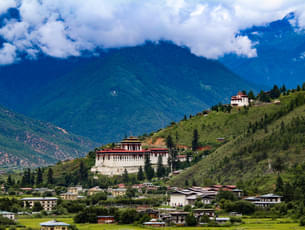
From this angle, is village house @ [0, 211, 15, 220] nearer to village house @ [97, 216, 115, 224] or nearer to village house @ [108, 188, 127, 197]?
village house @ [97, 216, 115, 224]

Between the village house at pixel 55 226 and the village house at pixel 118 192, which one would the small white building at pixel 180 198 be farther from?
the village house at pixel 55 226

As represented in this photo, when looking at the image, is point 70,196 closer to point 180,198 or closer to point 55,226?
point 180,198

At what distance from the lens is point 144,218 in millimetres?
120312

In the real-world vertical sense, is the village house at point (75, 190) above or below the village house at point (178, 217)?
above

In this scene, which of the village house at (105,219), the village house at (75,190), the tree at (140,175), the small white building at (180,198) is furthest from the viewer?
the tree at (140,175)

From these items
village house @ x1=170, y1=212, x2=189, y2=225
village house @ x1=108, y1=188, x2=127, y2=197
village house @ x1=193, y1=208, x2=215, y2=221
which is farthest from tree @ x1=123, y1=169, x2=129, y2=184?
village house @ x1=170, y1=212, x2=189, y2=225

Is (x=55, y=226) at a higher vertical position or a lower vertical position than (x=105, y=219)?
lower

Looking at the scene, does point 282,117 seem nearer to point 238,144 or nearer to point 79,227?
point 238,144

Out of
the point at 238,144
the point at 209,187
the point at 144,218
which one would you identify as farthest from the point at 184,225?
the point at 238,144

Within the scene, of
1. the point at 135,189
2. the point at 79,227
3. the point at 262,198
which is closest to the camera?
the point at 79,227

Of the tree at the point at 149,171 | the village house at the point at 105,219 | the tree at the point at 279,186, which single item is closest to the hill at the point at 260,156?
the tree at the point at 279,186

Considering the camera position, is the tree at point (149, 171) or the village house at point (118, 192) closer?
the village house at point (118, 192)

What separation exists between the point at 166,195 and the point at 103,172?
42.3m

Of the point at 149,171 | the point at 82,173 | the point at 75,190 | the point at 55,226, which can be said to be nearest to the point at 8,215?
the point at 55,226
